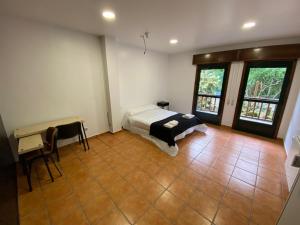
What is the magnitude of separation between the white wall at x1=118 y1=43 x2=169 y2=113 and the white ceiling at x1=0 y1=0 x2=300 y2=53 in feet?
3.34

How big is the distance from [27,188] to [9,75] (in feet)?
5.91

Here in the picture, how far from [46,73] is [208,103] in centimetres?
448

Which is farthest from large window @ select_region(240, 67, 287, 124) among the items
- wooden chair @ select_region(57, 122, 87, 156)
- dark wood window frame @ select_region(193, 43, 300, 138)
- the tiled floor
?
wooden chair @ select_region(57, 122, 87, 156)

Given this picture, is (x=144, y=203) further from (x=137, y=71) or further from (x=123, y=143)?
(x=137, y=71)

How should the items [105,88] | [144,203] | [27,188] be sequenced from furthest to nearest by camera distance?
[105,88], [27,188], [144,203]

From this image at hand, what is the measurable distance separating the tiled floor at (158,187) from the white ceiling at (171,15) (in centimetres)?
243

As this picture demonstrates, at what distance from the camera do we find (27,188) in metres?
1.85

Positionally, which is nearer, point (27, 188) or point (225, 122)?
point (27, 188)

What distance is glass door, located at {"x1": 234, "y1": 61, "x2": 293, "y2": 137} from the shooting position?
123 inches

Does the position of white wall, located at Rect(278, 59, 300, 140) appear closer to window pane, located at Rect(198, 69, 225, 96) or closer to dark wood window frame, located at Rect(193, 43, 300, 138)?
dark wood window frame, located at Rect(193, 43, 300, 138)

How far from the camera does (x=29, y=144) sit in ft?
6.15

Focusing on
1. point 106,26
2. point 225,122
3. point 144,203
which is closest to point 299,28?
point 225,122

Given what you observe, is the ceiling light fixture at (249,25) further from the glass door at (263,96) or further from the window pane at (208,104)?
the window pane at (208,104)

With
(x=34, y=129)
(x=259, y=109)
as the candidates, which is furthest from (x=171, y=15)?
(x=259, y=109)
